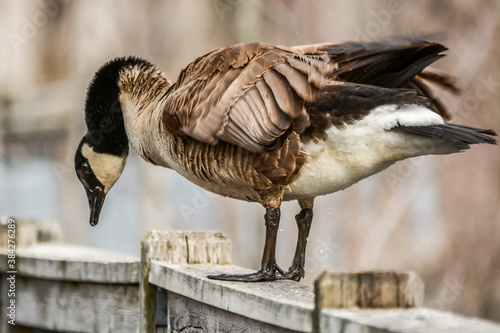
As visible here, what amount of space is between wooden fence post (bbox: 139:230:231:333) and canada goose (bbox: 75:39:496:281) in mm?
223

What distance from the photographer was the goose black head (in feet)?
12.2

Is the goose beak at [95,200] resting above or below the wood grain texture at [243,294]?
above

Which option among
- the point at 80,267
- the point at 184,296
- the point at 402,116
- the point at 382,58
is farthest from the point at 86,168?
the point at 402,116

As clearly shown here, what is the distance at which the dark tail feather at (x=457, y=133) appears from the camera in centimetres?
242

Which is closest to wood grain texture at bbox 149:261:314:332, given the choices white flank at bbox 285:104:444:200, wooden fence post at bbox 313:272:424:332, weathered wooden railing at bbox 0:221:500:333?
weathered wooden railing at bbox 0:221:500:333

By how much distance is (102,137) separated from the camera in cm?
378

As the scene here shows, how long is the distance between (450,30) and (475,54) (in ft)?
1.06

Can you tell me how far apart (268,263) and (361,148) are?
2.00 feet

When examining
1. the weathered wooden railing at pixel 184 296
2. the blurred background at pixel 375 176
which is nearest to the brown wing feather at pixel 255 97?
the weathered wooden railing at pixel 184 296

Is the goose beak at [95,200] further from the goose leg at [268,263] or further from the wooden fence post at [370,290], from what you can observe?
the wooden fence post at [370,290]

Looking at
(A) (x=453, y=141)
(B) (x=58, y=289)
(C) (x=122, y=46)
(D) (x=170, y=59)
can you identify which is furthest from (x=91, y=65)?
(A) (x=453, y=141)

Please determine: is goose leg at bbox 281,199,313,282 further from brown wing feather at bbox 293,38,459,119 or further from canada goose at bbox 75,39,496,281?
brown wing feather at bbox 293,38,459,119

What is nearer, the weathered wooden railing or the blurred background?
the weathered wooden railing

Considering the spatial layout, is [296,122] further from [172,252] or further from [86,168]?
[86,168]
